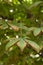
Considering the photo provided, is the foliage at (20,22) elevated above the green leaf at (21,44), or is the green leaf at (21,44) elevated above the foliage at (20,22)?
the green leaf at (21,44)

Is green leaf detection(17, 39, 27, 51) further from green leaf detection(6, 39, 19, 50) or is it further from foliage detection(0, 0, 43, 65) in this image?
foliage detection(0, 0, 43, 65)

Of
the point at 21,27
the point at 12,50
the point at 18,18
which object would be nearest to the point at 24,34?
the point at 21,27

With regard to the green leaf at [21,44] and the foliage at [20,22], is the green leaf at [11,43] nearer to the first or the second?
the green leaf at [21,44]

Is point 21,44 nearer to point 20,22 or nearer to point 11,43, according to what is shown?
point 11,43

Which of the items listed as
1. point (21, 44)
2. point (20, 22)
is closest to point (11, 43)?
point (21, 44)

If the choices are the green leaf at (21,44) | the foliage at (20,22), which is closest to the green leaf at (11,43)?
the green leaf at (21,44)

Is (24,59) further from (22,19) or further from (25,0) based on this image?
(25,0)

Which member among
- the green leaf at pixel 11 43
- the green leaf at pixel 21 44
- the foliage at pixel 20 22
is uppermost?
the green leaf at pixel 21 44

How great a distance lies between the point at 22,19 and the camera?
3.25ft

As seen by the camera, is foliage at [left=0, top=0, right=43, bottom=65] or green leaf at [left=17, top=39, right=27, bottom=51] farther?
foliage at [left=0, top=0, right=43, bottom=65]

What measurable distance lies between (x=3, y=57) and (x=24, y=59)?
0.11m

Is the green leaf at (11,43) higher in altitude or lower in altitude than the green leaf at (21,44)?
lower

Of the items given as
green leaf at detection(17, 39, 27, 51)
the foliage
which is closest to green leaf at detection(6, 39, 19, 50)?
green leaf at detection(17, 39, 27, 51)

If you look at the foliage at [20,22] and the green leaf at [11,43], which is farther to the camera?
the foliage at [20,22]
